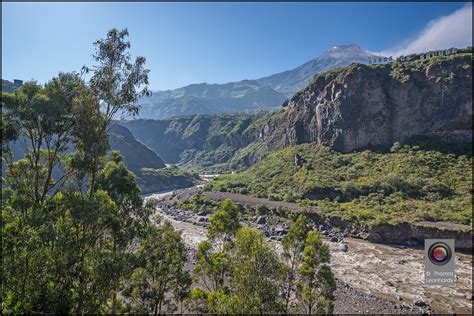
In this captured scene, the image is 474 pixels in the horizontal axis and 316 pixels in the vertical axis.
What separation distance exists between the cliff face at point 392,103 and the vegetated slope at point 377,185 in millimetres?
6173

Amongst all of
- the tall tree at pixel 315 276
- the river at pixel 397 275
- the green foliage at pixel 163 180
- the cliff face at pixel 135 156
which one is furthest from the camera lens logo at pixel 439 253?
the cliff face at pixel 135 156

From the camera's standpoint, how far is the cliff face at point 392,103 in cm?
6650

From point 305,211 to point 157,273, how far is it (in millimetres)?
42773

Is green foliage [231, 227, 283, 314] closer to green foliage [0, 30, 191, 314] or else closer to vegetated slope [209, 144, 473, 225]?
green foliage [0, 30, 191, 314]

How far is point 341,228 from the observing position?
48375 mm

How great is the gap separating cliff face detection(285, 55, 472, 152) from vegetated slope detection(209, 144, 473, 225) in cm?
617

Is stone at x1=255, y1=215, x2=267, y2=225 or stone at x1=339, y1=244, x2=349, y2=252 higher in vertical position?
stone at x1=255, y1=215, x2=267, y2=225

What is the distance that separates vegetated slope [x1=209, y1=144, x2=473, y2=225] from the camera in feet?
157

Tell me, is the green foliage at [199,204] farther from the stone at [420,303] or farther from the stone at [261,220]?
the stone at [420,303]

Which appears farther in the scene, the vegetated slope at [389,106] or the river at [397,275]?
A: the vegetated slope at [389,106]

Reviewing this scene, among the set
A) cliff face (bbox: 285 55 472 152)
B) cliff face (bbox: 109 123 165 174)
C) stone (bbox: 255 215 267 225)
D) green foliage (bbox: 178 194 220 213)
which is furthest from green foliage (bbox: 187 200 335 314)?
cliff face (bbox: 109 123 165 174)

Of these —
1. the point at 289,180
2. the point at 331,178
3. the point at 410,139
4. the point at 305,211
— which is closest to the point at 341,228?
the point at 305,211

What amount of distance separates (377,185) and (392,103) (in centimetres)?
2629

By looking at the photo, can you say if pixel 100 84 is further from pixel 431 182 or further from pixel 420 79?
pixel 420 79
